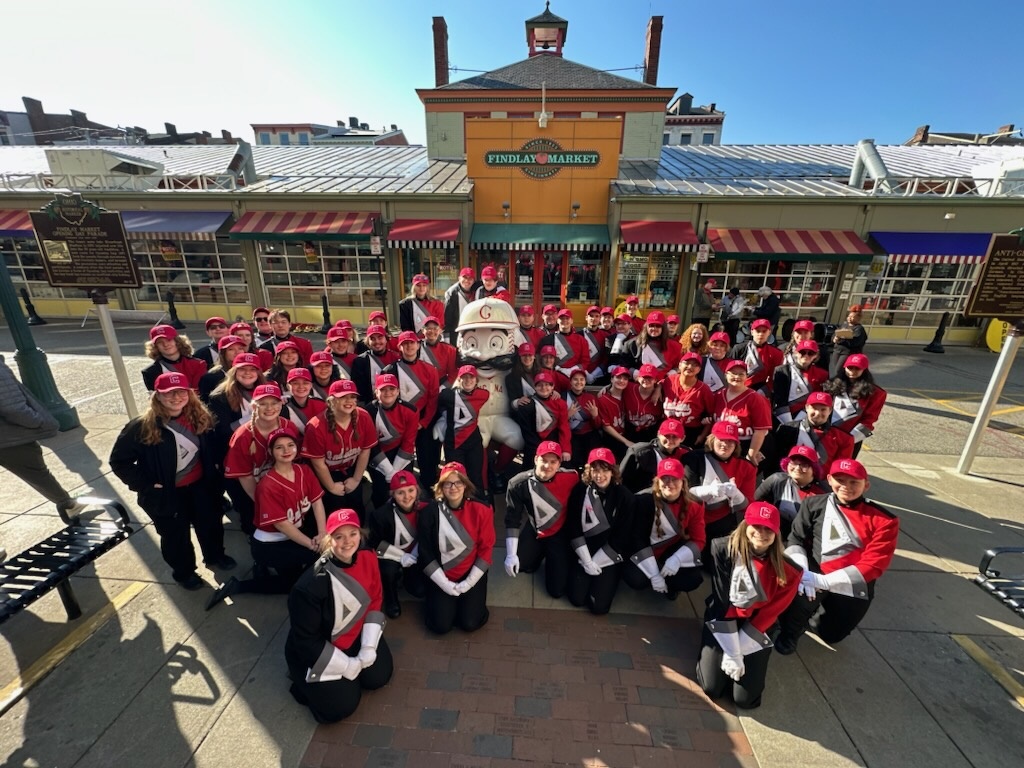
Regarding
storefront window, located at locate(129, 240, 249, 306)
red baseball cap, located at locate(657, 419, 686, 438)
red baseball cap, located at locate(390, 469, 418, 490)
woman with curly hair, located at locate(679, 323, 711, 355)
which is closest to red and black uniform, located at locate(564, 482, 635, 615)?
red baseball cap, located at locate(657, 419, 686, 438)

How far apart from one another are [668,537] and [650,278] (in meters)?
11.2

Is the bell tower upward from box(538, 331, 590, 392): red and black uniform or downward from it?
upward

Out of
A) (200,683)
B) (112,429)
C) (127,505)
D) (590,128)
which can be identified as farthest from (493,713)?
(590,128)

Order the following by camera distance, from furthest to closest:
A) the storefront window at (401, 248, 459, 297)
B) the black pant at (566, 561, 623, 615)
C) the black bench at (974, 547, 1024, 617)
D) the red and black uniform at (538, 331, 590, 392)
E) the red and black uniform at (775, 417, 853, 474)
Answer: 1. the storefront window at (401, 248, 459, 297)
2. the red and black uniform at (538, 331, 590, 392)
3. the red and black uniform at (775, 417, 853, 474)
4. the black pant at (566, 561, 623, 615)
5. the black bench at (974, 547, 1024, 617)

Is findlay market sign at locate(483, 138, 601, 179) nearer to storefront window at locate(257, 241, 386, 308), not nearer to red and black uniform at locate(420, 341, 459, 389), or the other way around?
storefront window at locate(257, 241, 386, 308)

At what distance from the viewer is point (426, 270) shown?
14.1 meters

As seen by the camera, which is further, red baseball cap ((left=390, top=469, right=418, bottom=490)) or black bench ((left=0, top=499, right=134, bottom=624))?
red baseball cap ((left=390, top=469, right=418, bottom=490))

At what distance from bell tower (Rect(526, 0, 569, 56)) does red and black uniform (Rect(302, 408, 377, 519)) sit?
2102cm

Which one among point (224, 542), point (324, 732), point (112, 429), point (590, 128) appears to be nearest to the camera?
point (324, 732)

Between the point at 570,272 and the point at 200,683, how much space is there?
12859 millimetres

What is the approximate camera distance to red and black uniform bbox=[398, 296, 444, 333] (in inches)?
259

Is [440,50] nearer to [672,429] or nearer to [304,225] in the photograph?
[304,225]

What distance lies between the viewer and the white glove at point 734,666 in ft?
9.73

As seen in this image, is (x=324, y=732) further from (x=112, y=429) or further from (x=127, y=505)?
(x=112, y=429)
